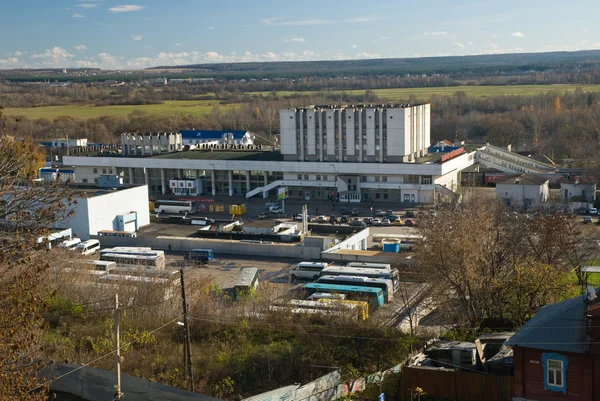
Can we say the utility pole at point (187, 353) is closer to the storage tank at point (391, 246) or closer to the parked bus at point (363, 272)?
the parked bus at point (363, 272)

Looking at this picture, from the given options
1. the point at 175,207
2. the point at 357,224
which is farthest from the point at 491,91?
the point at 357,224

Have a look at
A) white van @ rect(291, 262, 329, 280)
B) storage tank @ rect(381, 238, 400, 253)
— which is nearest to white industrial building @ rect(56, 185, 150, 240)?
white van @ rect(291, 262, 329, 280)

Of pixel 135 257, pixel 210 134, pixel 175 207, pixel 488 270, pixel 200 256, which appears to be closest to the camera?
pixel 488 270

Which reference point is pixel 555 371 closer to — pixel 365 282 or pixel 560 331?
pixel 560 331

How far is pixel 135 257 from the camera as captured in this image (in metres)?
21.0

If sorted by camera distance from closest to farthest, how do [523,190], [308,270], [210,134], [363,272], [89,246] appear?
[363,272], [308,270], [89,246], [523,190], [210,134]

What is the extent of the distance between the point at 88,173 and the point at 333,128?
13.9 metres

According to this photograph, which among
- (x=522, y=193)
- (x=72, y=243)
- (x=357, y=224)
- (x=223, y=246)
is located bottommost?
(x=357, y=224)

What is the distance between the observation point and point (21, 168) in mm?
8695

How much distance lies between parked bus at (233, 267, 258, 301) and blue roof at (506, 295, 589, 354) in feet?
27.2

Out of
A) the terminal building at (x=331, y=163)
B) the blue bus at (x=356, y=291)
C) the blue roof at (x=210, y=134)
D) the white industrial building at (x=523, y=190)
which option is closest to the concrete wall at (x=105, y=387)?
the blue bus at (x=356, y=291)

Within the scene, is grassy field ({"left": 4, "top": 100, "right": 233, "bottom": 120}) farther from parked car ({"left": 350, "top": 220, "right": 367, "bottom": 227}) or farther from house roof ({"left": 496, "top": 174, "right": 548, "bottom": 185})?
parked car ({"left": 350, "top": 220, "right": 367, "bottom": 227})

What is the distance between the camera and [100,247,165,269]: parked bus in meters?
20.7

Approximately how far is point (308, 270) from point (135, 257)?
5.37m
